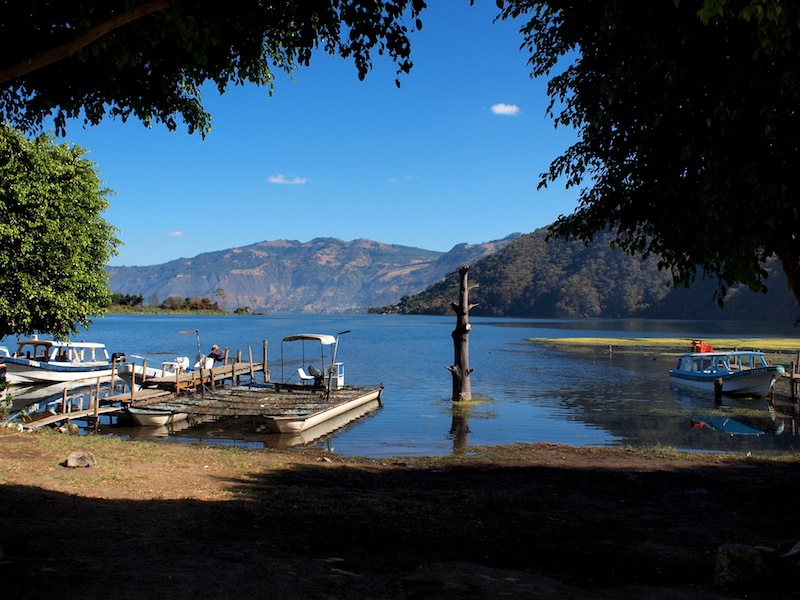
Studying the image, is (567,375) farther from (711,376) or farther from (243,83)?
(243,83)

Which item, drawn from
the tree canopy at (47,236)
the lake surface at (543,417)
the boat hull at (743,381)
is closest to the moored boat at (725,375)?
the boat hull at (743,381)

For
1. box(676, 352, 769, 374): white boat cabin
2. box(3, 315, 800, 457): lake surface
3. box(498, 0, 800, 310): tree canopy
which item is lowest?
box(3, 315, 800, 457): lake surface

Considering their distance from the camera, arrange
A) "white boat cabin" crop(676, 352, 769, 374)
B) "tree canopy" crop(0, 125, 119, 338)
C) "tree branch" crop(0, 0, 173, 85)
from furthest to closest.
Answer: "white boat cabin" crop(676, 352, 769, 374), "tree canopy" crop(0, 125, 119, 338), "tree branch" crop(0, 0, 173, 85)

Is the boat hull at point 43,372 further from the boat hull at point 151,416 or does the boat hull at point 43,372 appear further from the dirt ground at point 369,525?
the dirt ground at point 369,525

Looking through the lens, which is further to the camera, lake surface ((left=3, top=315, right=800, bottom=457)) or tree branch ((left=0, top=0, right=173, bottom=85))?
lake surface ((left=3, top=315, right=800, bottom=457))

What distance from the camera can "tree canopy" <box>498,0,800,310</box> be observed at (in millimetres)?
7285

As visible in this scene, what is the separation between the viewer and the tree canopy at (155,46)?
8.51 m

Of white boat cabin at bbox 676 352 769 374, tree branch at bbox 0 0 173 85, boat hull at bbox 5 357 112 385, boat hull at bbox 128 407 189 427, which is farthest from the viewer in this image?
white boat cabin at bbox 676 352 769 374

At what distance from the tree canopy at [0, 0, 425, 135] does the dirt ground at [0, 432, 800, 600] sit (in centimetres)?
588

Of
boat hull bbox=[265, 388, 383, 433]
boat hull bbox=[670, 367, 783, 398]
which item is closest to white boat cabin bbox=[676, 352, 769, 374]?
boat hull bbox=[670, 367, 783, 398]

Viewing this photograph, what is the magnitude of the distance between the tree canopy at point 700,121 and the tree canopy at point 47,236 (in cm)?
2057

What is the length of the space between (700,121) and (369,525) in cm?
755

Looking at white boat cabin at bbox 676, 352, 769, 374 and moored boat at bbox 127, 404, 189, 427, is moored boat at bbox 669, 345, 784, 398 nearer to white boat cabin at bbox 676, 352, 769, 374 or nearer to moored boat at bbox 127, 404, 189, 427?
white boat cabin at bbox 676, 352, 769, 374

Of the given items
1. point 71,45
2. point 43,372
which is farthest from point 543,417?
point 43,372
